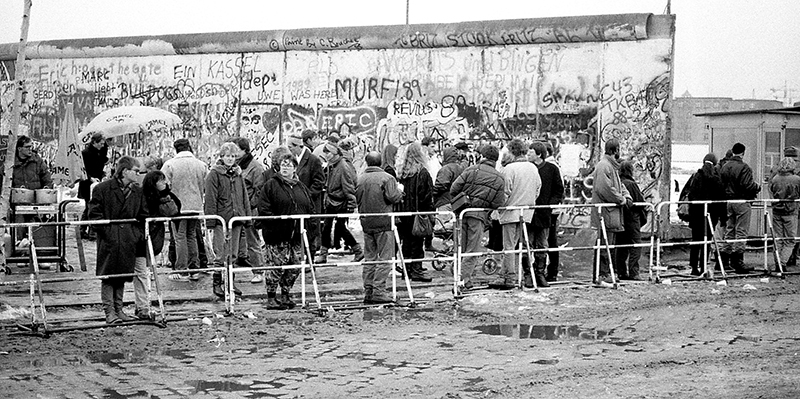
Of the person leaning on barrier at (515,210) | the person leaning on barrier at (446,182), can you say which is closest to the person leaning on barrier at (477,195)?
the person leaning on barrier at (515,210)

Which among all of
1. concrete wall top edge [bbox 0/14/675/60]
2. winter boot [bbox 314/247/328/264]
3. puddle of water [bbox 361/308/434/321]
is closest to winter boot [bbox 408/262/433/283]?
winter boot [bbox 314/247/328/264]

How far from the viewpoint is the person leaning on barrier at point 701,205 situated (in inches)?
693

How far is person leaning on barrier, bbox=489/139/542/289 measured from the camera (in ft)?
50.9

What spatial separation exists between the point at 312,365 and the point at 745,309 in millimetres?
6072

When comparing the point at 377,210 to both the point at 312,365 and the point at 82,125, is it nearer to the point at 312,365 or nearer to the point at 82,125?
the point at 312,365

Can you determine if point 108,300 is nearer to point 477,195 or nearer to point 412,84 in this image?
point 477,195

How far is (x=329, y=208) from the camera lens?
685 inches

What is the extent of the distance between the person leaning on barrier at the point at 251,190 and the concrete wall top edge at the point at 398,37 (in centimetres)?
779

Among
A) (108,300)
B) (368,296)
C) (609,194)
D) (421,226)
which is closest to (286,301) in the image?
(368,296)

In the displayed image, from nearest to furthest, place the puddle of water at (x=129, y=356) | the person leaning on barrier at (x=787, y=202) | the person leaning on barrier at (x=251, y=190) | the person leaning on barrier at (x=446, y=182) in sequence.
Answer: the puddle of water at (x=129, y=356) < the person leaning on barrier at (x=251, y=190) < the person leaning on barrier at (x=446, y=182) < the person leaning on barrier at (x=787, y=202)

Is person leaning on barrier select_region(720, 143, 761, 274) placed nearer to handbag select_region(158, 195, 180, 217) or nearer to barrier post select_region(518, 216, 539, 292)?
barrier post select_region(518, 216, 539, 292)

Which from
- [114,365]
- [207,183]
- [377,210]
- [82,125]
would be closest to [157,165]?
[207,183]

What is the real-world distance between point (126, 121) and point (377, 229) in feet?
25.3

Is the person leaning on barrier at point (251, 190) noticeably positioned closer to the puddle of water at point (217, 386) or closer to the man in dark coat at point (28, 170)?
the man in dark coat at point (28, 170)
